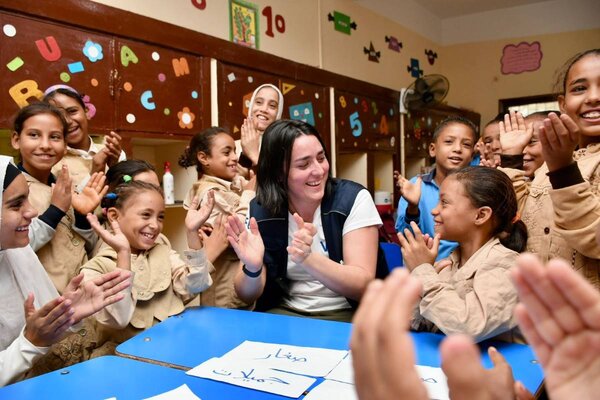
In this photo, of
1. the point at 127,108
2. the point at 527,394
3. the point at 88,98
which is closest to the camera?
the point at 527,394

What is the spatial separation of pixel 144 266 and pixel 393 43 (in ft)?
17.7

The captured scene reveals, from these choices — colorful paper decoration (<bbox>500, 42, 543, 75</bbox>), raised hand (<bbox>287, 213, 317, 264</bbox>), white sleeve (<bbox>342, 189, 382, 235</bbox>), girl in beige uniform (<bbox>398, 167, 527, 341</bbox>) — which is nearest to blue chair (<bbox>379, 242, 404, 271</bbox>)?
white sleeve (<bbox>342, 189, 382, 235</bbox>)

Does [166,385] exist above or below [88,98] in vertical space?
below

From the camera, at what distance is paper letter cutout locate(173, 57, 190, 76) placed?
3.11 metres

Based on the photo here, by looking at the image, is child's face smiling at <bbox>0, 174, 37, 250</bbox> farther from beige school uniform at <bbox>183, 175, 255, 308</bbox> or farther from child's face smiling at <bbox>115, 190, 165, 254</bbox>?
beige school uniform at <bbox>183, 175, 255, 308</bbox>

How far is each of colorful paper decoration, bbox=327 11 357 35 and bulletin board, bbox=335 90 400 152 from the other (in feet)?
2.86

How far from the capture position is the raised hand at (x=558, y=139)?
4.14 ft

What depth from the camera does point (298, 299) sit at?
1.91 m

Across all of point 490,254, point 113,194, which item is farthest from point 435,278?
point 113,194

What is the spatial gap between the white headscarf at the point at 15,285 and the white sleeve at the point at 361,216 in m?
1.13

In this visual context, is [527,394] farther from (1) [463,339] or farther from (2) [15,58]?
(2) [15,58]

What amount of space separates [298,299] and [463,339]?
4.71 ft

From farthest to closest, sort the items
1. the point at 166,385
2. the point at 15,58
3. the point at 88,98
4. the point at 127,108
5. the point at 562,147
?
1. the point at 127,108
2. the point at 88,98
3. the point at 15,58
4. the point at 562,147
5. the point at 166,385

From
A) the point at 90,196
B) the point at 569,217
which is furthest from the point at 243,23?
the point at 569,217
